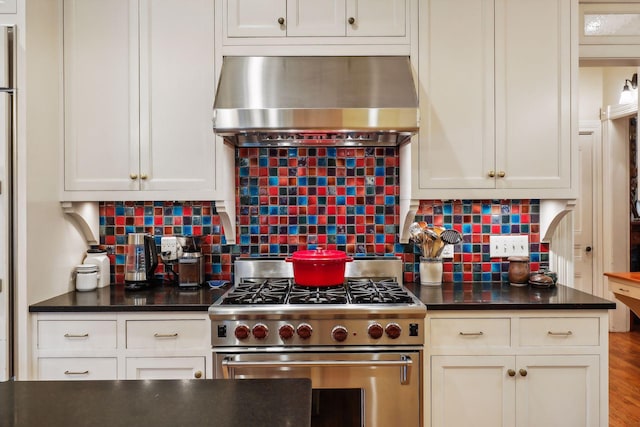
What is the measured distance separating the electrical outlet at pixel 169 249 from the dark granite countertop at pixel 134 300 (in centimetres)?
16

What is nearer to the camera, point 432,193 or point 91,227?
point 432,193

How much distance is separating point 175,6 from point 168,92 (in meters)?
0.42

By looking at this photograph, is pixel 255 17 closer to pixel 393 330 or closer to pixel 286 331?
pixel 286 331

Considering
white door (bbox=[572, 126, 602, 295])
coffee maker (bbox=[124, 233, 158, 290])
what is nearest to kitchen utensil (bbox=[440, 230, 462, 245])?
coffee maker (bbox=[124, 233, 158, 290])

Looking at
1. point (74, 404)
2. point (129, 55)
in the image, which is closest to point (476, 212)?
point (129, 55)

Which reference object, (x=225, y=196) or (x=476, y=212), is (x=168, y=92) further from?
(x=476, y=212)

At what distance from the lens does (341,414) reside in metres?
2.02

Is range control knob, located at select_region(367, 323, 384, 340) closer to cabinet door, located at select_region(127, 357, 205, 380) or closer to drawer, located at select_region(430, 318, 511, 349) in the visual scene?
drawer, located at select_region(430, 318, 511, 349)

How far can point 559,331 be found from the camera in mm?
2096

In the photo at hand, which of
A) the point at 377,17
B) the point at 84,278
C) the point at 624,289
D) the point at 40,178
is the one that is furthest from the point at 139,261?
the point at 624,289

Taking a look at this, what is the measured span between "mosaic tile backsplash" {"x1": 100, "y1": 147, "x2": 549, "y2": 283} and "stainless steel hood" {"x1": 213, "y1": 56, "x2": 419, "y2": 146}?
28 centimetres

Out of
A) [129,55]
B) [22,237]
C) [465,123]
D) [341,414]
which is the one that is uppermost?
[129,55]

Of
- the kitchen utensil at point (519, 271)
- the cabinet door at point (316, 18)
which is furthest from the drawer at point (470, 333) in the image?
the cabinet door at point (316, 18)

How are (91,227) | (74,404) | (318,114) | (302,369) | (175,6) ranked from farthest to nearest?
(91,227) < (175,6) < (318,114) < (302,369) < (74,404)
